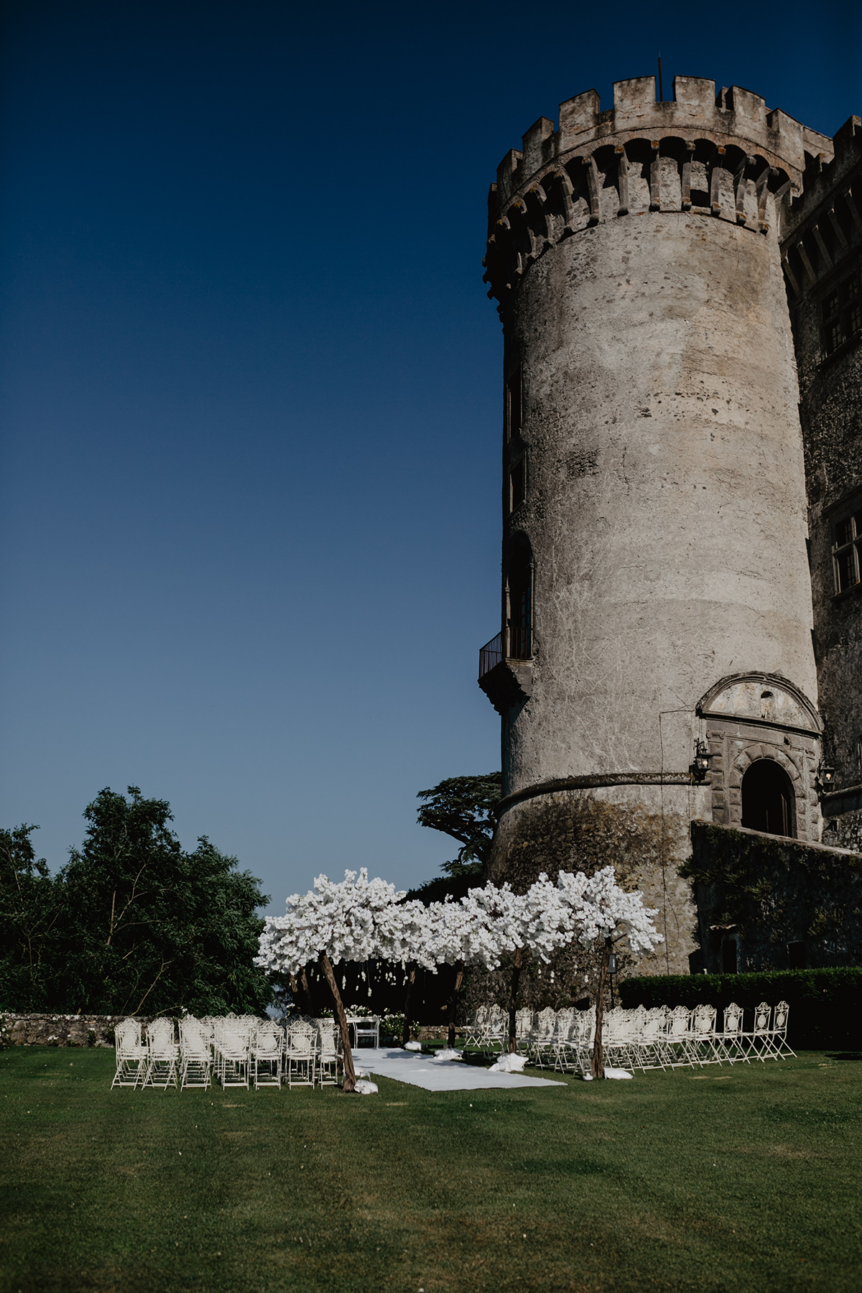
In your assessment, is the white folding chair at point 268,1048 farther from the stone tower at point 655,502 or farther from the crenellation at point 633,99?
the crenellation at point 633,99

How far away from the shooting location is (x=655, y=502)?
26.8 meters

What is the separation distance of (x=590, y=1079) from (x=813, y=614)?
628 inches

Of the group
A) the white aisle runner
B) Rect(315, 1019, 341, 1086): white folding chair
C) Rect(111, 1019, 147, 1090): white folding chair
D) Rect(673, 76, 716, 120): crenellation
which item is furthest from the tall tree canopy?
Rect(673, 76, 716, 120): crenellation

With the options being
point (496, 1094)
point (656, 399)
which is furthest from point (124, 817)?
point (496, 1094)

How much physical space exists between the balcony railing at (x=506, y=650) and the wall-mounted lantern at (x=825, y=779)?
8108mm

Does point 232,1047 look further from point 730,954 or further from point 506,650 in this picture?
point 506,650

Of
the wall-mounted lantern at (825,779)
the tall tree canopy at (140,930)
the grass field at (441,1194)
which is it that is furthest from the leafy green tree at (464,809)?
the grass field at (441,1194)

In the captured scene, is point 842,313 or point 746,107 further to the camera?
point 746,107

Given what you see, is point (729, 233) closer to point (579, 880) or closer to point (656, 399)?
point (656, 399)

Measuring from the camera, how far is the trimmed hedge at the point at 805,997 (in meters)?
17.3

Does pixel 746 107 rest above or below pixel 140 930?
above

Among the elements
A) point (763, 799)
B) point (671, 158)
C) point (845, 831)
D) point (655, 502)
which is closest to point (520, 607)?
point (655, 502)

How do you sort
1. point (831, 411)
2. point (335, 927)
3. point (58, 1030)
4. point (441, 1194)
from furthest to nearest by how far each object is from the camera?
point (831, 411) → point (58, 1030) → point (335, 927) → point (441, 1194)

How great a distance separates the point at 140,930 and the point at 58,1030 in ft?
35.4
